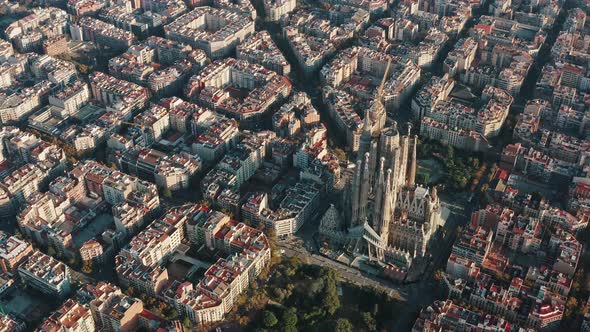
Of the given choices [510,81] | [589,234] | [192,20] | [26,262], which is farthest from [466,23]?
[26,262]

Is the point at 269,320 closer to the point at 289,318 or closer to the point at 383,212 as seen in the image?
the point at 289,318

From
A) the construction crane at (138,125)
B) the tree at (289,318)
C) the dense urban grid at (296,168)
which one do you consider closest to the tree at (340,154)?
the dense urban grid at (296,168)

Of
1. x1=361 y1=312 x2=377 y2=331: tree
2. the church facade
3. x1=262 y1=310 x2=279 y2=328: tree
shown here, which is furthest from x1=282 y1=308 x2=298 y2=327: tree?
the church facade

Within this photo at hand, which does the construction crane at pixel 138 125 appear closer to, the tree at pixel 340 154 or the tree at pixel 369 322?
the tree at pixel 340 154

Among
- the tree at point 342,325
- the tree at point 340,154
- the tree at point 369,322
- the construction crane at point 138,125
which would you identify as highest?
the construction crane at point 138,125

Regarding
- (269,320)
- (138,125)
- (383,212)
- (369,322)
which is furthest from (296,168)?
(369,322)

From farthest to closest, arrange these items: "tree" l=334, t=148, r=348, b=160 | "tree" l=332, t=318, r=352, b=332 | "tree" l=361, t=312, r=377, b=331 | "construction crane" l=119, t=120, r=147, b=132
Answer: "construction crane" l=119, t=120, r=147, b=132 → "tree" l=334, t=148, r=348, b=160 → "tree" l=361, t=312, r=377, b=331 → "tree" l=332, t=318, r=352, b=332

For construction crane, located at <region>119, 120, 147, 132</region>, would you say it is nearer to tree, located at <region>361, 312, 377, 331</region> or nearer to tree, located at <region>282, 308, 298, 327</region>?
tree, located at <region>282, 308, 298, 327</region>
